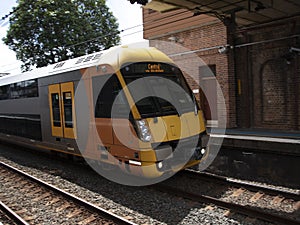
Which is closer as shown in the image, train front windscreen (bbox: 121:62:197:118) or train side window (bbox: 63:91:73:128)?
train front windscreen (bbox: 121:62:197:118)

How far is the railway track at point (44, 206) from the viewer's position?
5387mm

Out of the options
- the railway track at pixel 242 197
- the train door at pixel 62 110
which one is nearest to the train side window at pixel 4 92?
the train door at pixel 62 110

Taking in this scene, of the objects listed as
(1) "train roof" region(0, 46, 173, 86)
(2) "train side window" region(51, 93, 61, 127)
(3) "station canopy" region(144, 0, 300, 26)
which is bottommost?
(2) "train side window" region(51, 93, 61, 127)

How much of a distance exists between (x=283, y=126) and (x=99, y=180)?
7670 millimetres

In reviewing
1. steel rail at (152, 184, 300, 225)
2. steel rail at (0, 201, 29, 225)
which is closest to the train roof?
steel rail at (152, 184, 300, 225)

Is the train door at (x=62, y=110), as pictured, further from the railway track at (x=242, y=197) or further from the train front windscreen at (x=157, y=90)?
the railway track at (x=242, y=197)

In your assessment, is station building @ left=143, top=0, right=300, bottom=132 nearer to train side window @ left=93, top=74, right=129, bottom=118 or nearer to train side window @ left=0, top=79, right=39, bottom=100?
train side window @ left=93, top=74, right=129, bottom=118

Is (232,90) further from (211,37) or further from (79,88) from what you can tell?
(79,88)

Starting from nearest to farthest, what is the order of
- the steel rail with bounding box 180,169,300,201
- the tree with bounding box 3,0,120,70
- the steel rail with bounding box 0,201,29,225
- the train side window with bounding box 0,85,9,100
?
1. the steel rail with bounding box 0,201,29,225
2. the steel rail with bounding box 180,169,300,201
3. the train side window with bounding box 0,85,9,100
4. the tree with bounding box 3,0,120,70

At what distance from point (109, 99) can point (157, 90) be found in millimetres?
1028

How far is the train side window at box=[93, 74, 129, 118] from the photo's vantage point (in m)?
6.44

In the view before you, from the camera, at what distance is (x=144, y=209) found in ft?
18.6

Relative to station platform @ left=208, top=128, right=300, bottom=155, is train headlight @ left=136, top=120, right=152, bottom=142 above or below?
above

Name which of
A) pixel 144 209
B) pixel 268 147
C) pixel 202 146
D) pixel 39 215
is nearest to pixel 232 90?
pixel 268 147
